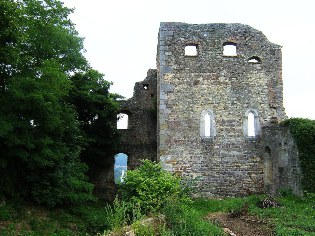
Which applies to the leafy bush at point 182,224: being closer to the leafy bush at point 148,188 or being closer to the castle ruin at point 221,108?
the leafy bush at point 148,188

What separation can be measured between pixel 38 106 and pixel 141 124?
11.8m

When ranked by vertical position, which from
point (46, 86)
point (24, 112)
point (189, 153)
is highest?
point (46, 86)

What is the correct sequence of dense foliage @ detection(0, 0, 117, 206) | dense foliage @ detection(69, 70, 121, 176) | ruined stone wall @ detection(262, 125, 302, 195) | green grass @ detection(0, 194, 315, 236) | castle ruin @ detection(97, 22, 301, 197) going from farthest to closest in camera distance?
dense foliage @ detection(69, 70, 121, 176)
castle ruin @ detection(97, 22, 301, 197)
ruined stone wall @ detection(262, 125, 302, 195)
dense foliage @ detection(0, 0, 117, 206)
green grass @ detection(0, 194, 315, 236)

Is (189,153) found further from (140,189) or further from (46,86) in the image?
(46,86)

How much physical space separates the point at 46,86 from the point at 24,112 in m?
1.18

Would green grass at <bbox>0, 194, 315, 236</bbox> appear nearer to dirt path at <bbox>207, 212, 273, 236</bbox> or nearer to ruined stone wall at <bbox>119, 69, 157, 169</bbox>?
dirt path at <bbox>207, 212, 273, 236</bbox>

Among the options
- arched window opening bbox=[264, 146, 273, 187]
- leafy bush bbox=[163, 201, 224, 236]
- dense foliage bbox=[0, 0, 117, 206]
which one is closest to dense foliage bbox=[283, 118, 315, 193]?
arched window opening bbox=[264, 146, 273, 187]

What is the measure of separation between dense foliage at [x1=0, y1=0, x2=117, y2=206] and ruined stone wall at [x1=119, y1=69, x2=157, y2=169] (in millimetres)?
7041

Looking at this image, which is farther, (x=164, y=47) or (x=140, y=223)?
(x=164, y=47)

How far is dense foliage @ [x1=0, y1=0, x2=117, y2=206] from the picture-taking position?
12.7 m

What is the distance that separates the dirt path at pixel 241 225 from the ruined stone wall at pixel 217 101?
14.4ft

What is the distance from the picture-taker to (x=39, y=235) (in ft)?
42.7

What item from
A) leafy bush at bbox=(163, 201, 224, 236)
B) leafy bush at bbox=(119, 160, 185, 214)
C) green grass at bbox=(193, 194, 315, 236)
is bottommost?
green grass at bbox=(193, 194, 315, 236)

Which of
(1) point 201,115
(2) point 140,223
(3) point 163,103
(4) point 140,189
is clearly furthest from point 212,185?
(2) point 140,223
